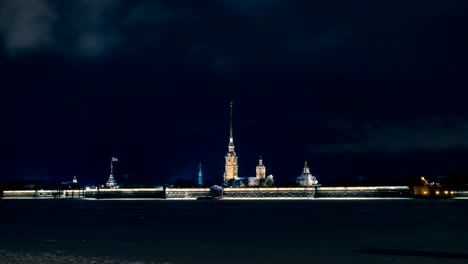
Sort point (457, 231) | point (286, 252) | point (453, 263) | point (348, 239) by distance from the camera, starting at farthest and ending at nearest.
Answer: point (457, 231), point (348, 239), point (286, 252), point (453, 263)

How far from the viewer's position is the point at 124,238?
4853 centimetres

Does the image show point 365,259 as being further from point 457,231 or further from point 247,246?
point 457,231

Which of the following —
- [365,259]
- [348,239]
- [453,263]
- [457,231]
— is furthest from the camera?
A: [457,231]

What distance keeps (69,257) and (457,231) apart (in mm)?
30927

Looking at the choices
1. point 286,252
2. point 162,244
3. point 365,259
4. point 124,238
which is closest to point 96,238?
point 124,238

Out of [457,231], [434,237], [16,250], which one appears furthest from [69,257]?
[457,231]

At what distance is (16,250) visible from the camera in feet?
128

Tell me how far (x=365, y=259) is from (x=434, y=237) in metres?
15.7

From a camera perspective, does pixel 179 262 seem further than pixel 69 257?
No

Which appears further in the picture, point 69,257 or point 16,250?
point 16,250

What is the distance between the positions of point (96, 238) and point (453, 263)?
2616cm

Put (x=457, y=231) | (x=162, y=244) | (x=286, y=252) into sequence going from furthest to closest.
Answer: (x=457, y=231) → (x=162, y=244) → (x=286, y=252)

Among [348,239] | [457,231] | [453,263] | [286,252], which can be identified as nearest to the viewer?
[453,263]

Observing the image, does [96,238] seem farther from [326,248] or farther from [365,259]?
[365,259]
